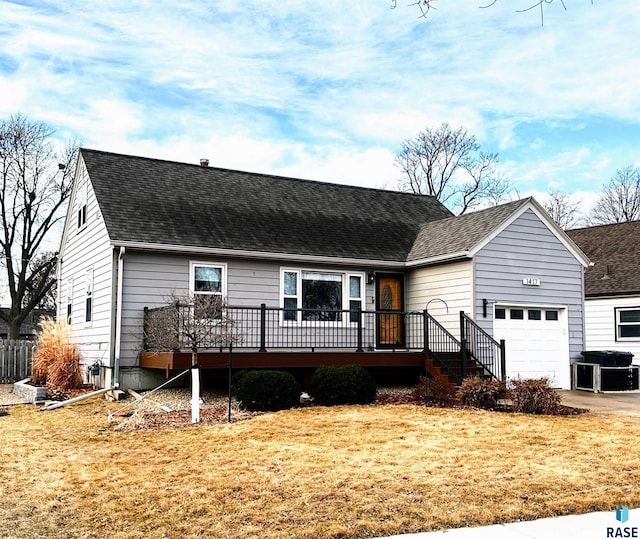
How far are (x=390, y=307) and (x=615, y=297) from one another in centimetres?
864

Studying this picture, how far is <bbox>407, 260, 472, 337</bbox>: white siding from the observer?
16.0m

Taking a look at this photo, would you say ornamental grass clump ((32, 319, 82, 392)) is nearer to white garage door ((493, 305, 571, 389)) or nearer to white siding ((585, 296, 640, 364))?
white garage door ((493, 305, 571, 389))

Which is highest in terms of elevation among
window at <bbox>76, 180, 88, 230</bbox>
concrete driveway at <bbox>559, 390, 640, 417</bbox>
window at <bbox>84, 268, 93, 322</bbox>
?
window at <bbox>76, 180, 88, 230</bbox>

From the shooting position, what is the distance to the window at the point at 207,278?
51.0 feet

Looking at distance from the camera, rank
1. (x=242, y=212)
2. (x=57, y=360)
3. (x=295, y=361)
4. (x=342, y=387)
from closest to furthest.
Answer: (x=342, y=387), (x=295, y=361), (x=57, y=360), (x=242, y=212)

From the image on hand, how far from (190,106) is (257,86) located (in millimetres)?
2829

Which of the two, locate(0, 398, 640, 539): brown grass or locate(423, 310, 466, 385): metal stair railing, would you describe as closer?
locate(0, 398, 640, 539): brown grass

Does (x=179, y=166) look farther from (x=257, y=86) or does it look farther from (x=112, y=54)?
(x=112, y=54)

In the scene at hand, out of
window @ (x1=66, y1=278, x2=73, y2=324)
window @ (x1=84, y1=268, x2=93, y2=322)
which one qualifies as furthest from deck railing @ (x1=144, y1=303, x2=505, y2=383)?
window @ (x1=66, y1=278, x2=73, y2=324)

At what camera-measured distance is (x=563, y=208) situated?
147ft

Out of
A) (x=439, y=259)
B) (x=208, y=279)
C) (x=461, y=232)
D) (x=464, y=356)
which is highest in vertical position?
(x=461, y=232)

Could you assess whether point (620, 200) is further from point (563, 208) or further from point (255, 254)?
point (255, 254)

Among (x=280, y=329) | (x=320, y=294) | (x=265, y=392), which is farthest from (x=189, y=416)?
(x=320, y=294)

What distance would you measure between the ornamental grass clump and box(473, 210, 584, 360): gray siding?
948cm
